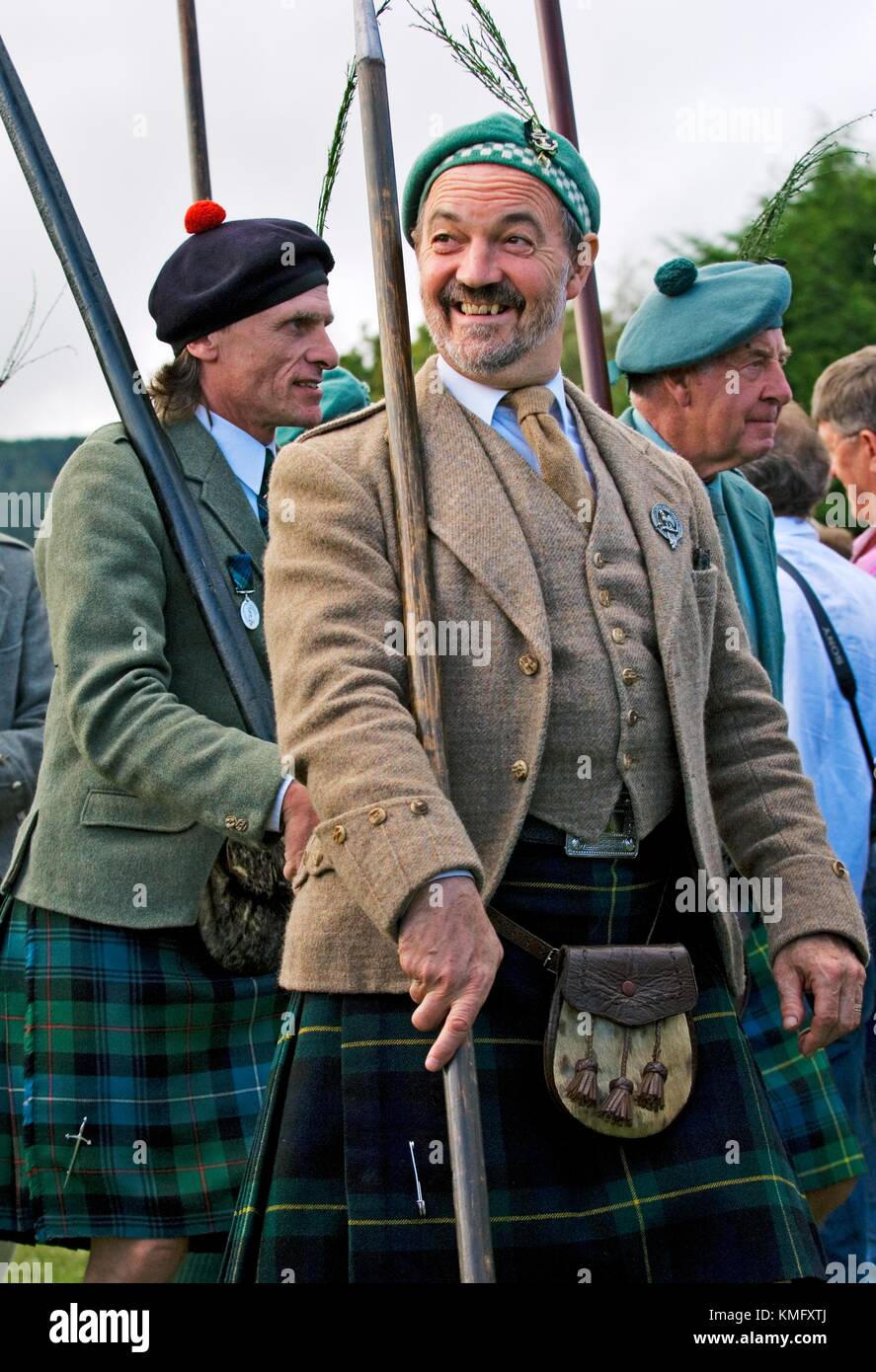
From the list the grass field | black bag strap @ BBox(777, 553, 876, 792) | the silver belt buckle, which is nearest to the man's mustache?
the silver belt buckle

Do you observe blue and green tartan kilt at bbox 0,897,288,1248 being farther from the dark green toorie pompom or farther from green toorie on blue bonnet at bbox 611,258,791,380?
the dark green toorie pompom

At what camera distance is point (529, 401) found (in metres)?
3.10

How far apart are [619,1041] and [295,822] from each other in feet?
2.36

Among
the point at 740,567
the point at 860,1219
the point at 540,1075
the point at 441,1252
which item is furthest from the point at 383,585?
the point at 860,1219

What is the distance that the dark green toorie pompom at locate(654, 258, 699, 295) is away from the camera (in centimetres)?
461

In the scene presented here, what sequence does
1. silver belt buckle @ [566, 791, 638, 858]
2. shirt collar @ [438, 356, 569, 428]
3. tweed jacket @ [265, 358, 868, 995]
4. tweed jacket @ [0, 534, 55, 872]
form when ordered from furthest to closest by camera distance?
1. tweed jacket @ [0, 534, 55, 872]
2. shirt collar @ [438, 356, 569, 428]
3. silver belt buckle @ [566, 791, 638, 858]
4. tweed jacket @ [265, 358, 868, 995]

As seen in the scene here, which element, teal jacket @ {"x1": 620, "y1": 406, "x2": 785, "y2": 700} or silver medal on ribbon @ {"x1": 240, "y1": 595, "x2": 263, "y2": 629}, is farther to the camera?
teal jacket @ {"x1": 620, "y1": 406, "x2": 785, "y2": 700}

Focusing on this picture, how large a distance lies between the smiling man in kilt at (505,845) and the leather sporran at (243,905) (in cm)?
83

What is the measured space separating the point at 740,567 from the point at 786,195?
794mm

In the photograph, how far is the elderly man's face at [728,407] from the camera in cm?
457

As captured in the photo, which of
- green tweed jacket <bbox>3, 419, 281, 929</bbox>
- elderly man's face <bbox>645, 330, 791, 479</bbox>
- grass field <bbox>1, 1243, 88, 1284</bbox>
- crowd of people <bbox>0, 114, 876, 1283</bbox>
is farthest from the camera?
grass field <bbox>1, 1243, 88, 1284</bbox>

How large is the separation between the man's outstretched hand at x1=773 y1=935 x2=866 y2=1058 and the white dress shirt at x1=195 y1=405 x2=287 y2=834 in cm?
146

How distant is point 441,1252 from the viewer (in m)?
2.72
